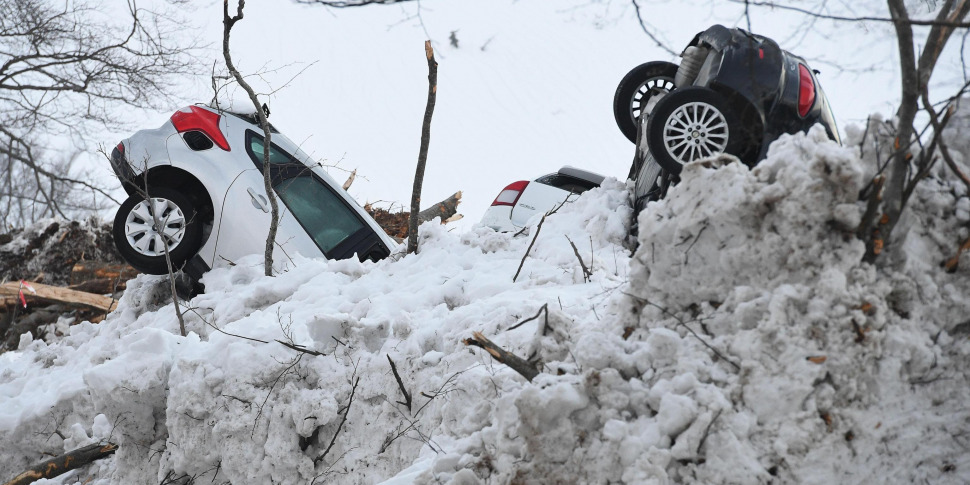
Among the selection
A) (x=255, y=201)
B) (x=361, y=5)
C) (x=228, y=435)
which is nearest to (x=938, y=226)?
(x=361, y=5)

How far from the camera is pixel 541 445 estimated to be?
2883 millimetres

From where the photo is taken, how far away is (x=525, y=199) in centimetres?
797

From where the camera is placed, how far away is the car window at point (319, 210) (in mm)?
7066

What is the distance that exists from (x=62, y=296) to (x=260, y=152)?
405 cm

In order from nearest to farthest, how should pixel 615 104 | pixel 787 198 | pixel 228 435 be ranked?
pixel 787 198, pixel 228 435, pixel 615 104

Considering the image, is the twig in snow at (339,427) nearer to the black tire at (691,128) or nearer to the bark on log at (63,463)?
the bark on log at (63,463)

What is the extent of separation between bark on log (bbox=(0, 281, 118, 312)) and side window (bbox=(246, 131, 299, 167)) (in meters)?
3.48

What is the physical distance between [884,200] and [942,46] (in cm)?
70

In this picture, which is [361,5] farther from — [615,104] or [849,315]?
[615,104]

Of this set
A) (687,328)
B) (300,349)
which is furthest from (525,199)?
(687,328)

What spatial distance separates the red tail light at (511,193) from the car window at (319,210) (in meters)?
1.59

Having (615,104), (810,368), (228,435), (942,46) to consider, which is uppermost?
(615,104)

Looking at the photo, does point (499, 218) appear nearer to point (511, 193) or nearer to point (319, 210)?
point (511, 193)

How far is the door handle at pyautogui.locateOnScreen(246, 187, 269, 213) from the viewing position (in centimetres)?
679
